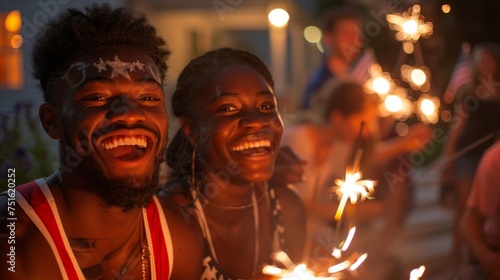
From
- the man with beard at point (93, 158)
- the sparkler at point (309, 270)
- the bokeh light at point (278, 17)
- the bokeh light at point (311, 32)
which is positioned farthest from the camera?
the bokeh light at point (311, 32)

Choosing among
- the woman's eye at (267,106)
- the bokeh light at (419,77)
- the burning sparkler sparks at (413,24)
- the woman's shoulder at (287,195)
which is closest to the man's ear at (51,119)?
the woman's eye at (267,106)

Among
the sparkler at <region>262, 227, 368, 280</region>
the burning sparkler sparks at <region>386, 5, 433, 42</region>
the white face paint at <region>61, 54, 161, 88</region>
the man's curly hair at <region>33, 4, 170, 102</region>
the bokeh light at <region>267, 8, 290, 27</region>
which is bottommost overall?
the sparkler at <region>262, 227, 368, 280</region>

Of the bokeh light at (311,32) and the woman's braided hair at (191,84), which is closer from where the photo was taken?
the woman's braided hair at (191,84)

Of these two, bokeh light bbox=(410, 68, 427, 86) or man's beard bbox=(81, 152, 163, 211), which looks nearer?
man's beard bbox=(81, 152, 163, 211)

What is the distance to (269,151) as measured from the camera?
3131mm

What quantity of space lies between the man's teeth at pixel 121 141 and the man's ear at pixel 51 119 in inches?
8.1

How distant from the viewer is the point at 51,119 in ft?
8.63

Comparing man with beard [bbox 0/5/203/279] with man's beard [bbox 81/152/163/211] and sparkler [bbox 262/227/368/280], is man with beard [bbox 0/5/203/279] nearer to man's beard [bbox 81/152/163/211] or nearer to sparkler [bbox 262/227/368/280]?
man's beard [bbox 81/152/163/211]

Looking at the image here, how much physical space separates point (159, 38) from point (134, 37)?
139mm

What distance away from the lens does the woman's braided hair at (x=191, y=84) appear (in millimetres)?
3264

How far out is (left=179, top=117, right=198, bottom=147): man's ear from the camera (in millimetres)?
3252

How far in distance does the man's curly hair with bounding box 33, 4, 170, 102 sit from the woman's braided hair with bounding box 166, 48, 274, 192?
49cm

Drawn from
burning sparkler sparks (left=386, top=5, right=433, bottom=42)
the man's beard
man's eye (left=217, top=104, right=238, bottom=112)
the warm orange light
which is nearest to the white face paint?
the man's beard

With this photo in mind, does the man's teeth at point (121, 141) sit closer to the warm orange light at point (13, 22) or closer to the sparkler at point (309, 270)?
the sparkler at point (309, 270)
